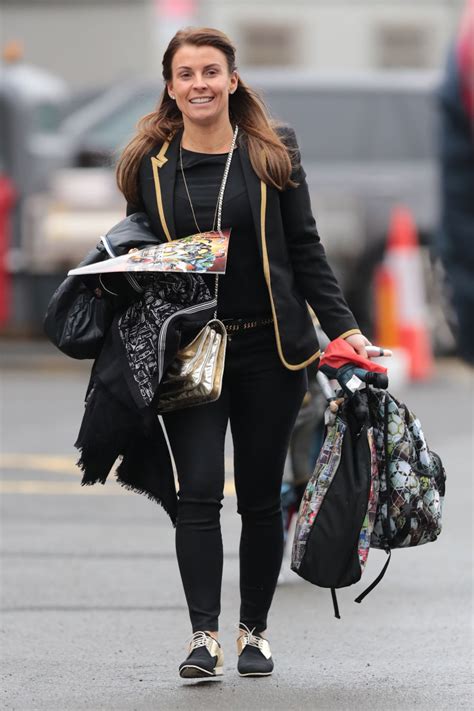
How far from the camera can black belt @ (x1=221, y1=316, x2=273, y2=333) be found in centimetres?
469

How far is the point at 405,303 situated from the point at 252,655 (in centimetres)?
845

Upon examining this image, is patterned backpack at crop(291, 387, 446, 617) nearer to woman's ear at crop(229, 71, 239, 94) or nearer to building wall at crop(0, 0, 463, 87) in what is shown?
woman's ear at crop(229, 71, 239, 94)

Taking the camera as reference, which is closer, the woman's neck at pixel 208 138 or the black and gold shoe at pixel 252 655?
the woman's neck at pixel 208 138

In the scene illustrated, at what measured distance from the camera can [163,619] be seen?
18.8ft

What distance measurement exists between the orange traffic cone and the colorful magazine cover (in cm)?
837

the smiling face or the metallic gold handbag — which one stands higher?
the smiling face

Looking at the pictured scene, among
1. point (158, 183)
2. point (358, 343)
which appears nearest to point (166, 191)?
point (158, 183)

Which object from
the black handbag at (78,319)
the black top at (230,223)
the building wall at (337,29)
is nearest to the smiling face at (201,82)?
the black top at (230,223)

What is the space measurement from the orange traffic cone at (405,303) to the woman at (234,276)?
8122 mm

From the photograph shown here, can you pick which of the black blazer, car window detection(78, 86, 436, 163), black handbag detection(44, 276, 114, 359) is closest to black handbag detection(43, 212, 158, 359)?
black handbag detection(44, 276, 114, 359)

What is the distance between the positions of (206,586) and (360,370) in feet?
2.37

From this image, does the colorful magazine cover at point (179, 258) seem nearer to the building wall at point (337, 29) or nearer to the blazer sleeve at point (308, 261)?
the blazer sleeve at point (308, 261)

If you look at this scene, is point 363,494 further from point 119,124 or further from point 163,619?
point 119,124

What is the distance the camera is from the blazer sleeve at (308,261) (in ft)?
15.3
